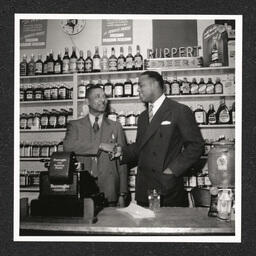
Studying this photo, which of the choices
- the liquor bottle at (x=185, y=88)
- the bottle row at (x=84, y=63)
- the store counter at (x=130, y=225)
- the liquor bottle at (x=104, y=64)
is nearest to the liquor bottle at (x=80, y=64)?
the bottle row at (x=84, y=63)

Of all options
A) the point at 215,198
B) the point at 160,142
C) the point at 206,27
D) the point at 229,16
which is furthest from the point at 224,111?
the point at 215,198

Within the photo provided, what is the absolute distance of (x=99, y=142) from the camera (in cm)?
291

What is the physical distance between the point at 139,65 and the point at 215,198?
200 centimetres

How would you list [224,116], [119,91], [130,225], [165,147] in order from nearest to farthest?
[130,225]
[165,147]
[224,116]
[119,91]

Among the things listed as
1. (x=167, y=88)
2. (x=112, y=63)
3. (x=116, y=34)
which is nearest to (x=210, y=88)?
(x=167, y=88)

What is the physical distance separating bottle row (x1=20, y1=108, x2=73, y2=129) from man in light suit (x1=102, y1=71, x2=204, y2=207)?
116 cm

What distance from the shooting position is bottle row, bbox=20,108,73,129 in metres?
3.53

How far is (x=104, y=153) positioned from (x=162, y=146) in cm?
68

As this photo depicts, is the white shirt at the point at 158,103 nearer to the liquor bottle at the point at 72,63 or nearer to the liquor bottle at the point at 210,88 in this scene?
the liquor bottle at the point at 210,88

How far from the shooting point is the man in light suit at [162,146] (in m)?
2.28

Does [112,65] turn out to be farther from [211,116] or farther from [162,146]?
[162,146]

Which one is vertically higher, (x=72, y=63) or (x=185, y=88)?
(x=72, y=63)
